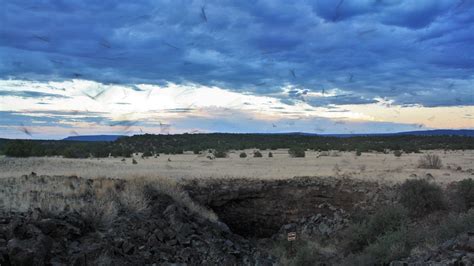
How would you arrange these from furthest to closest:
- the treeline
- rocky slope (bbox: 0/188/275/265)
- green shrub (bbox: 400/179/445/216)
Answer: the treeline
green shrub (bbox: 400/179/445/216)
rocky slope (bbox: 0/188/275/265)

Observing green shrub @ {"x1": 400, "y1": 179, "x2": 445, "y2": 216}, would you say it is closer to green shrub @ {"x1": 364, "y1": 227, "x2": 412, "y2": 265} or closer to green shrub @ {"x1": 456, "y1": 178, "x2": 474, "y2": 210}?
green shrub @ {"x1": 456, "y1": 178, "x2": 474, "y2": 210}

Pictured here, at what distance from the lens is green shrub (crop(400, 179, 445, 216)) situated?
69.2 ft

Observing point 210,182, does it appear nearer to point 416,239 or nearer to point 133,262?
point 133,262

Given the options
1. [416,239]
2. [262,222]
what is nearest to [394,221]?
[416,239]

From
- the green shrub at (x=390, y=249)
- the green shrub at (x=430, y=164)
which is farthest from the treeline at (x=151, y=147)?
the green shrub at (x=390, y=249)

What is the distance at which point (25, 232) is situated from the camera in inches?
530

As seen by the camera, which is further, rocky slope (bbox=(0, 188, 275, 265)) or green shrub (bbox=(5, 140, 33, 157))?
green shrub (bbox=(5, 140, 33, 157))

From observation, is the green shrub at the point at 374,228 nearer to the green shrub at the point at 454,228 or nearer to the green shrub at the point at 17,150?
the green shrub at the point at 454,228

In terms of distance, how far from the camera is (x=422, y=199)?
2103 cm

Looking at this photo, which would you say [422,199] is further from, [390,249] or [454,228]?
[390,249]

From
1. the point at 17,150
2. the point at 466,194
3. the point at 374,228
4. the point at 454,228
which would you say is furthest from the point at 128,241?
the point at 17,150

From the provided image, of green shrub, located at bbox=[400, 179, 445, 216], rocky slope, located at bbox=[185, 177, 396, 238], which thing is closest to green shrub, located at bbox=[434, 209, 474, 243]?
green shrub, located at bbox=[400, 179, 445, 216]

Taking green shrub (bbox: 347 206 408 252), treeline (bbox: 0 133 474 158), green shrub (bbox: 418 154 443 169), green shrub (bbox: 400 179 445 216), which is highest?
treeline (bbox: 0 133 474 158)

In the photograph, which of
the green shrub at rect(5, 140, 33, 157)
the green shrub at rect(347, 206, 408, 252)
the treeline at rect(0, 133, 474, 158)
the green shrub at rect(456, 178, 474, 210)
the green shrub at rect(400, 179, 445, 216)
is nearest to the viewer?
the green shrub at rect(347, 206, 408, 252)
